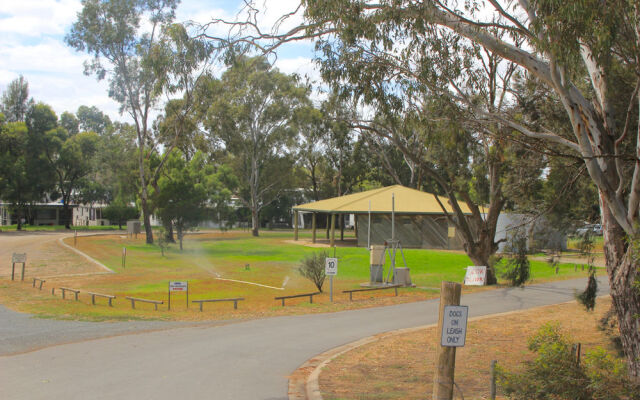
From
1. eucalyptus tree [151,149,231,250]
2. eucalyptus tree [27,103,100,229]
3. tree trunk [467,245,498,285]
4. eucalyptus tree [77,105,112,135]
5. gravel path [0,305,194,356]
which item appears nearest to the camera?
gravel path [0,305,194,356]

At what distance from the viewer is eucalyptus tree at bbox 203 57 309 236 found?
54.1 metres

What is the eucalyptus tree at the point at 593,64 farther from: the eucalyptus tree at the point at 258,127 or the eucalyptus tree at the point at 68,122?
the eucalyptus tree at the point at 68,122

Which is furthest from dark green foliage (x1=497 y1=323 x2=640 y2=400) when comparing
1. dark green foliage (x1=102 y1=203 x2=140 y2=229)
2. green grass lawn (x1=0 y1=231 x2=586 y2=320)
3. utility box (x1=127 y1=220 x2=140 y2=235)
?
dark green foliage (x1=102 y1=203 x2=140 y2=229)

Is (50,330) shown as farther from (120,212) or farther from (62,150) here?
(120,212)

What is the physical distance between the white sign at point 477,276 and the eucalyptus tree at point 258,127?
107 ft

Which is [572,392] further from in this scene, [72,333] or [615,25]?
[72,333]

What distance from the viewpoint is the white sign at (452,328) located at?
598 cm

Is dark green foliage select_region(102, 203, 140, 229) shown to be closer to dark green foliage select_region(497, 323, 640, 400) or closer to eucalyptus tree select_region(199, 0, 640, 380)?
eucalyptus tree select_region(199, 0, 640, 380)

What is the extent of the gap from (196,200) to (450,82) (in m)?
37.1

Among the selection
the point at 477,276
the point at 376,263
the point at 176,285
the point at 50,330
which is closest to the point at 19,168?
the point at 376,263

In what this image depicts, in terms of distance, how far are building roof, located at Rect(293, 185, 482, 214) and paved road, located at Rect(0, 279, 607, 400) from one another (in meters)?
27.2

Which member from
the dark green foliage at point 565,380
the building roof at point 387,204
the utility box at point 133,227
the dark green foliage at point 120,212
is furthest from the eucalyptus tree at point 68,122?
the dark green foliage at point 565,380

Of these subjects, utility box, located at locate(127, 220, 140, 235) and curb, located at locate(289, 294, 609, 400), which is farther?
utility box, located at locate(127, 220, 140, 235)

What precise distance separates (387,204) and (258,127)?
20.6m
